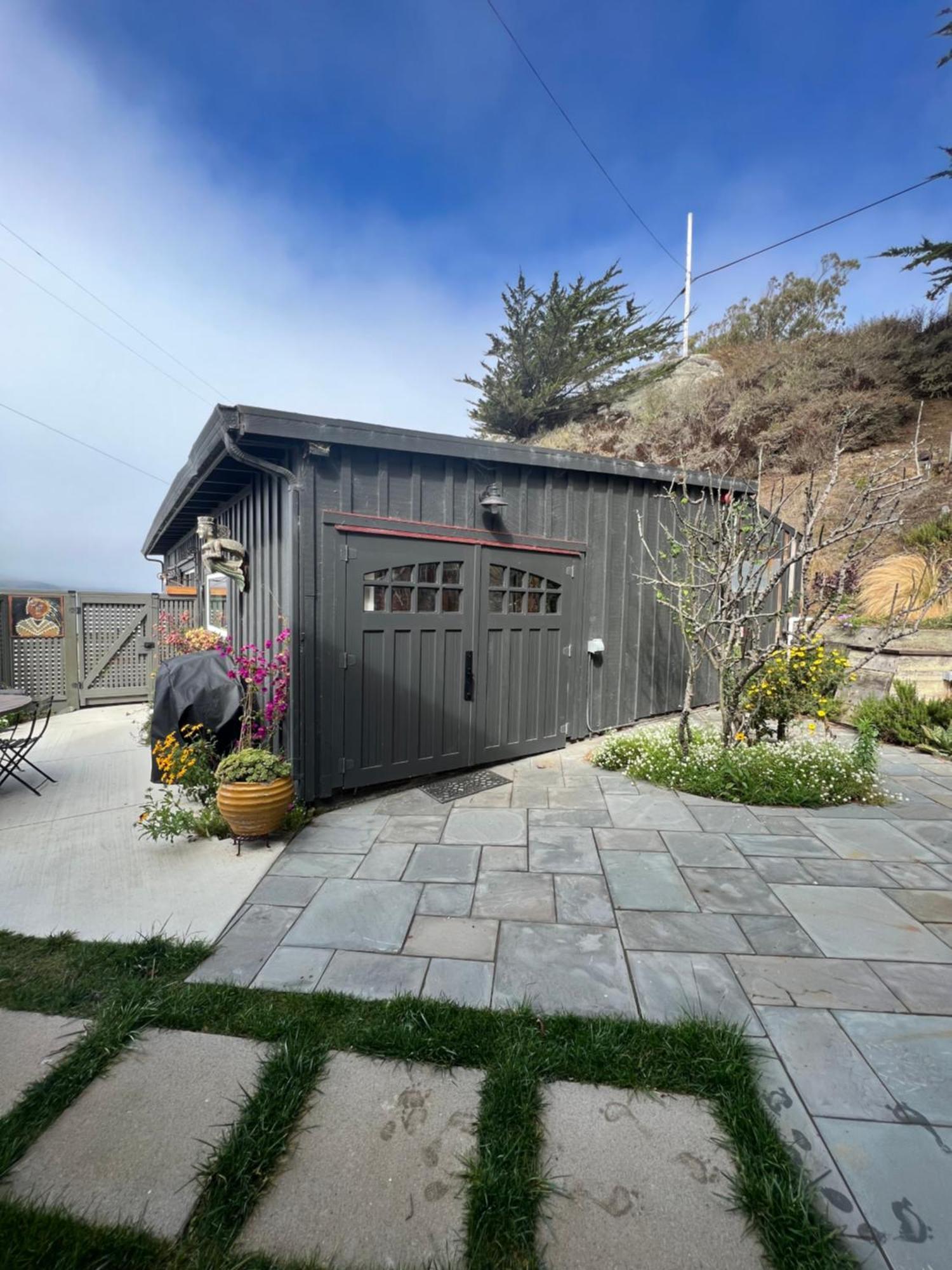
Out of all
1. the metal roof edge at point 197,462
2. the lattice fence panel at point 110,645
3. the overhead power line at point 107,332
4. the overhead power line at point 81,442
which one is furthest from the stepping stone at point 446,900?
the overhead power line at point 81,442

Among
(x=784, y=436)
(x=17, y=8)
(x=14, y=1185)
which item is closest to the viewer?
(x=14, y=1185)

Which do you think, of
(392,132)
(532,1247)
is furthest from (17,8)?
(532,1247)

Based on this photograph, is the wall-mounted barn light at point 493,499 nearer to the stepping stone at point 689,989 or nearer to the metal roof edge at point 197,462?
the metal roof edge at point 197,462

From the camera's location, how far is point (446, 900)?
2.63 m

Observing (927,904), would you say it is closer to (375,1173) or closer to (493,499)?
(375,1173)

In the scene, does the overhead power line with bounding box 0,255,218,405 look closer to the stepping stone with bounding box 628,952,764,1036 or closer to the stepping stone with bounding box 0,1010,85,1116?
the stepping stone with bounding box 0,1010,85,1116

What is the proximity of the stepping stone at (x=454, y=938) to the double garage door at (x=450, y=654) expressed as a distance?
1.57 meters

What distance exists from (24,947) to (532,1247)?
7.35 ft

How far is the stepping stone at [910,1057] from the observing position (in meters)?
1.52

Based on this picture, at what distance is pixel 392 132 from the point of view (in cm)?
823

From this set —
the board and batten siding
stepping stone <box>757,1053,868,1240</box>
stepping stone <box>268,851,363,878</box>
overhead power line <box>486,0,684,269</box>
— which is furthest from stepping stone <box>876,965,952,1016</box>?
overhead power line <box>486,0,684,269</box>

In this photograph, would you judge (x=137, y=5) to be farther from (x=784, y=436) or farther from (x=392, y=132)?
(x=784, y=436)

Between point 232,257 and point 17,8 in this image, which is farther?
point 232,257

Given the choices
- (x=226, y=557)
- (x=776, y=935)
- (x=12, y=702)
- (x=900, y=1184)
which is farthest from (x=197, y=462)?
(x=900, y=1184)
